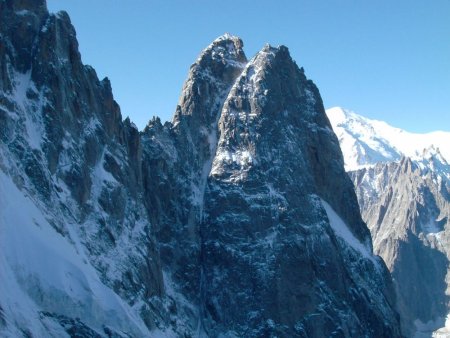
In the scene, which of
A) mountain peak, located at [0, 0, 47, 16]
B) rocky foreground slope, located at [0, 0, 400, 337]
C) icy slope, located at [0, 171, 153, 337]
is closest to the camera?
icy slope, located at [0, 171, 153, 337]

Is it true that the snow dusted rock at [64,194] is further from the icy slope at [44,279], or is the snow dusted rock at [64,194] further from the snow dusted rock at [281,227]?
the snow dusted rock at [281,227]

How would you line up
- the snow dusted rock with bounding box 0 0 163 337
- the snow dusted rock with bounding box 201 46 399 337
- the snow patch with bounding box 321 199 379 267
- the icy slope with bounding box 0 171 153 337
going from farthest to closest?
the snow patch with bounding box 321 199 379 267
the snow dusted rock with bounding box 201 46 399 337
the snow dusted rock with bounding box 0 0 163 337
the icy slope with bounding box 0 171 153 337

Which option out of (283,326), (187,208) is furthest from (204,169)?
(283,326)

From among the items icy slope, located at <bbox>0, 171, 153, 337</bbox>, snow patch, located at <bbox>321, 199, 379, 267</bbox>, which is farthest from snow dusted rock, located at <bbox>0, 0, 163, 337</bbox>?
snow patch, located at <bbox>321, 199, 379, 267</bbox>

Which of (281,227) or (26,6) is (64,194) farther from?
(281,227)

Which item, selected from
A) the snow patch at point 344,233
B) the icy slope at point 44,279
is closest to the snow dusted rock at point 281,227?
the snow patch at point 344,233

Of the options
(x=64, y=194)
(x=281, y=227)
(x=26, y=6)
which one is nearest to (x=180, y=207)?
(x=281, y=227)

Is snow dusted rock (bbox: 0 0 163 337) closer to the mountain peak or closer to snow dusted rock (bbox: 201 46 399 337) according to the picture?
the mountain peak

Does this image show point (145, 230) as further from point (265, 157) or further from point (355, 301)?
point (355, 301)
